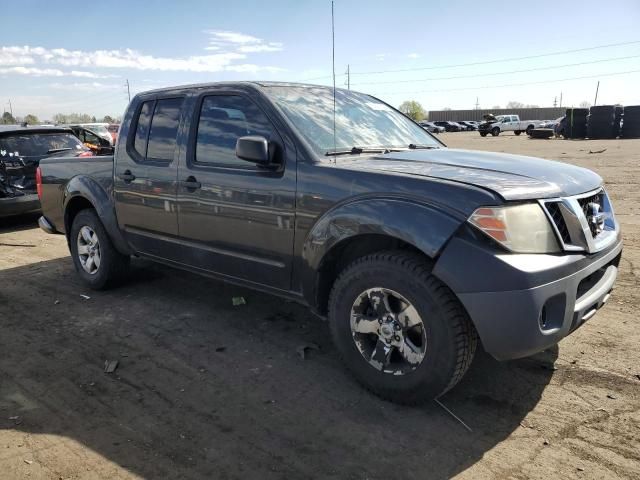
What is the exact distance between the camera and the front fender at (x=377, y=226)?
109 inches

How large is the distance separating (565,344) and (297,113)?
2.52 m

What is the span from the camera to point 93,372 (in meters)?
3.64

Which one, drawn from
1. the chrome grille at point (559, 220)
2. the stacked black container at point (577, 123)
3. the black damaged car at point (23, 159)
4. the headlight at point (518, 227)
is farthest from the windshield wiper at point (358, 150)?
the stacked black container at point (577, 123)

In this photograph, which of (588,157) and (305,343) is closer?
(305,343)

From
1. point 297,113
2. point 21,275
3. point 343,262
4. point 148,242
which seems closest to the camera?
point 343,262

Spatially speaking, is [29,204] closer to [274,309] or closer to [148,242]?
[148,242]

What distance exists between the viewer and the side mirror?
11.1 ft

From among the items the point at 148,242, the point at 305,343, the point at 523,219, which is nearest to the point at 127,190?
the point at 148,242

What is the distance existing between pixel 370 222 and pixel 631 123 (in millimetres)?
36471

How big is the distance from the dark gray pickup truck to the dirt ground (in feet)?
1.19

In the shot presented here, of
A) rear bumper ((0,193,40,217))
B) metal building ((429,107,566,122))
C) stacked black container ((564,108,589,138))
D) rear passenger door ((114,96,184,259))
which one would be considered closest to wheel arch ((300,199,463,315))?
rear passenger door ((114,96,184,259))

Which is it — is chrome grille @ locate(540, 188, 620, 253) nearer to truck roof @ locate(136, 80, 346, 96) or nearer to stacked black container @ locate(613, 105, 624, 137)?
truck roof @ locate(136, 80, 346, 96)

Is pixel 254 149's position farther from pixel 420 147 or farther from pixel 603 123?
pixel 603 123

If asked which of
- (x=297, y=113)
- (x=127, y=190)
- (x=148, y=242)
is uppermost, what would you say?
(x=297, y=113)
